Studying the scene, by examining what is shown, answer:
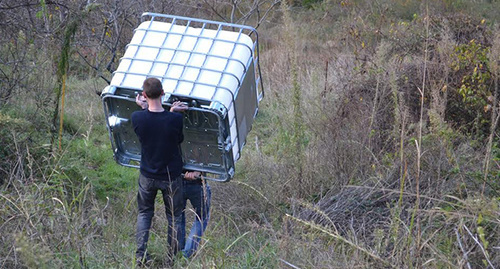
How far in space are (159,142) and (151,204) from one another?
66cm

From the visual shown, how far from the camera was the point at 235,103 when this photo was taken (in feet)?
15.7

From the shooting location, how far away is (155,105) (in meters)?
4.65

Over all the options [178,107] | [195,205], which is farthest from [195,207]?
[178,107]

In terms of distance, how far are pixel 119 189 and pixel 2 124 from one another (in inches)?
61.4

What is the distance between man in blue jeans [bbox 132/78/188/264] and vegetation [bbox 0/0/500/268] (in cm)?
24

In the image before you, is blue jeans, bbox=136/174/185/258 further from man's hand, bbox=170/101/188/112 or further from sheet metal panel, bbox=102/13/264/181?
man's hand, bbox=170/101/188/112

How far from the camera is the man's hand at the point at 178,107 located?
464 centimetres

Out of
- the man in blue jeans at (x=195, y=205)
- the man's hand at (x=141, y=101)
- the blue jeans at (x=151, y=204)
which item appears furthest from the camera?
the man in blue jeans at (x=195, y=205)

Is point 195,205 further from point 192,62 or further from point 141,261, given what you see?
point 192,62

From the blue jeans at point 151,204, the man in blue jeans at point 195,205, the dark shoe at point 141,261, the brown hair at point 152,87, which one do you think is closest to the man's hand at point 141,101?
the brown hair at point 152,87

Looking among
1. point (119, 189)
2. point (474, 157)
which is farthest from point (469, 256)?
point (119, 189)

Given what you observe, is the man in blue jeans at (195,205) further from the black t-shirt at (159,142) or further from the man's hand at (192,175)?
the black t-shirt at (159,142)

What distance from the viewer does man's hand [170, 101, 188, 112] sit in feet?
15.2

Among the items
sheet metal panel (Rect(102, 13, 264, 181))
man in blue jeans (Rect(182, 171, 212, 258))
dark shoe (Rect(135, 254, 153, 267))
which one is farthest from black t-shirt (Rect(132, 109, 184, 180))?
dark shoe (Rect(135, 254, 153, 267))
